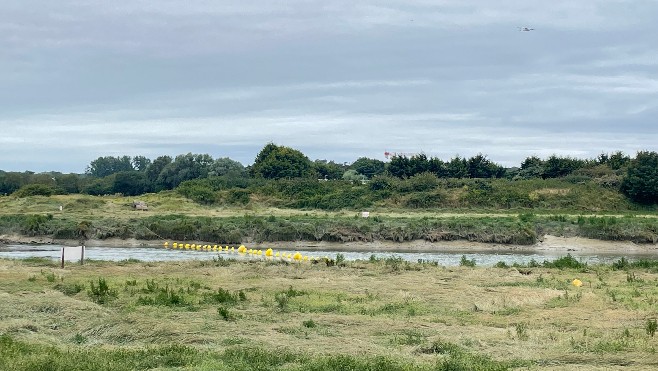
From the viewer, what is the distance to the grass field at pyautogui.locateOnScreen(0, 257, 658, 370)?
42.7 ft

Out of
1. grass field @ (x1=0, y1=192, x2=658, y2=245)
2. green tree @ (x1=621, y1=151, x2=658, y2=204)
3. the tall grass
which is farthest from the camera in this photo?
green tree @ (x1=621, y1=151, x2=658, y2=204)

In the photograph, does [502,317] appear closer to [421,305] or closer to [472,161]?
[421,305]

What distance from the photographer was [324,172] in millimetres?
105562

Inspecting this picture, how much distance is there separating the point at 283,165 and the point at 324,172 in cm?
1168

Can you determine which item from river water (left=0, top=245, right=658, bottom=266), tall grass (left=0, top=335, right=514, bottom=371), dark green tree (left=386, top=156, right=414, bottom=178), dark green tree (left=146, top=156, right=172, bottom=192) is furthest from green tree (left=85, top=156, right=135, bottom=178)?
tall grass (left=0, top=335, right=514, bottom=371)

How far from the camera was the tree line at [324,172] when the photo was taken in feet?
235

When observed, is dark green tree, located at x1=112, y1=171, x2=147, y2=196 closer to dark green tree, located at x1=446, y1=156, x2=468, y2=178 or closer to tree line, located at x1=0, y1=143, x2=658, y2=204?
tree line, located at x1=0, y1=143, x2=658, y2=204

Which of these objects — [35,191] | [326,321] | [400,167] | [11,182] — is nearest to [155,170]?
[11,182]

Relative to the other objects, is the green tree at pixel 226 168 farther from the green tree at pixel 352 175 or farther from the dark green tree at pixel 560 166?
the dark green tree at pixel 560 166

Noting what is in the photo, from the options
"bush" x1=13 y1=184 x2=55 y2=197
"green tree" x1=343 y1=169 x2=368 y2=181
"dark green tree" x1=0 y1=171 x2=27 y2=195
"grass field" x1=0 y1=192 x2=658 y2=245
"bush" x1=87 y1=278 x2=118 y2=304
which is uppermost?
"green tree" x1=343 y1=169 x2=368 y2=181

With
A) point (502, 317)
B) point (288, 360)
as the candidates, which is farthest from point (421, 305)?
point (288, 360)

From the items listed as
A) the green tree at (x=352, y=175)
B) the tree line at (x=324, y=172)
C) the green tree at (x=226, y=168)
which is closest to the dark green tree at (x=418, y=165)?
the tree line at (x=324, y=172)

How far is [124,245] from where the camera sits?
164ft

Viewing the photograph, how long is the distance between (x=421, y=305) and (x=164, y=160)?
94221 millimetres
